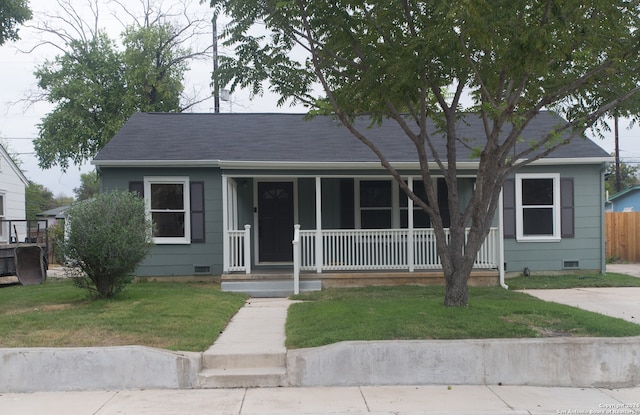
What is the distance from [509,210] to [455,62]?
252 inches

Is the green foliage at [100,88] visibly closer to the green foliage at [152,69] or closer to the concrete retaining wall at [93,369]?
the green foliage at [152,69]

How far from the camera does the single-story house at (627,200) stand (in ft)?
82.1

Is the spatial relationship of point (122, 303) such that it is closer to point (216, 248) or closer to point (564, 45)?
point (216, 248)

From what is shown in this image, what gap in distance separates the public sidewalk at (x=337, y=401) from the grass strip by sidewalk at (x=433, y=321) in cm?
72

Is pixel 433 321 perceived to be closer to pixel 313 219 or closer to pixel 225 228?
pixel 225 228

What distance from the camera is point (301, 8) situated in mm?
7570

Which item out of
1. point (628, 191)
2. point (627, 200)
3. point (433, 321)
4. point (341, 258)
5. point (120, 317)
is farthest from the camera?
point (627, 200)

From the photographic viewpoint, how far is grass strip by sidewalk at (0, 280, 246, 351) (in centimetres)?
666

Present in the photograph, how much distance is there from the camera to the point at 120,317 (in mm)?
7730

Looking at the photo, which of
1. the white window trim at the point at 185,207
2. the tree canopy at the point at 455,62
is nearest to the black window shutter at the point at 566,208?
the tree canopy at the point at 455,62

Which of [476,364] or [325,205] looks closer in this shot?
[476,364]

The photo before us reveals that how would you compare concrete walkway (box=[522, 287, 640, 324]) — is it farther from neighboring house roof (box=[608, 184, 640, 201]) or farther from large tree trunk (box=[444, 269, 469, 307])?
neighboring house roof (box=[608, 184, 640, 201])

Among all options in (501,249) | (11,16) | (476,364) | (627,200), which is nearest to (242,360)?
(476,364)

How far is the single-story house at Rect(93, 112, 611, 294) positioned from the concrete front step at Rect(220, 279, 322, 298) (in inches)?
10.5
